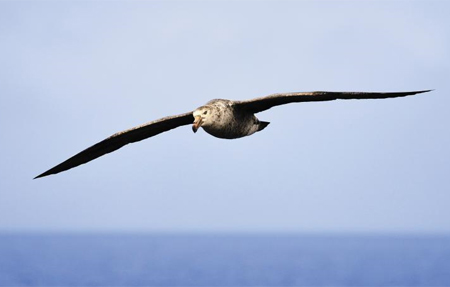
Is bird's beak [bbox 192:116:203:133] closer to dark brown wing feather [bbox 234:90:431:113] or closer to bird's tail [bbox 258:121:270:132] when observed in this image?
dark brown wing feather [bbox 234:90:431:113]

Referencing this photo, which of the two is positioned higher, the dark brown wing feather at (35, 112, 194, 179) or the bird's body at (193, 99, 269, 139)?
the dark brown wing feather at (35, 112, 194, 179)

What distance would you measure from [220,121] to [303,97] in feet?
5.15

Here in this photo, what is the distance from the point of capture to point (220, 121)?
17.1 meters

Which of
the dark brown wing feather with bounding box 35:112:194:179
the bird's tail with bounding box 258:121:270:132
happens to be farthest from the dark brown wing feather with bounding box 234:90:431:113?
the dark brown wing feather with bounding box 35:112:194:179

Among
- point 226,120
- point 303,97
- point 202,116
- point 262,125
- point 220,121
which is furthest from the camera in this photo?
point 262,125

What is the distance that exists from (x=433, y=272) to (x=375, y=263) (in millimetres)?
18783

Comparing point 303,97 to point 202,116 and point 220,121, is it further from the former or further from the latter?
point 202,116

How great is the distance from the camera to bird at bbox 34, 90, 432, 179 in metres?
16.4

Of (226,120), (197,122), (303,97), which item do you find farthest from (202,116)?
(303,97)

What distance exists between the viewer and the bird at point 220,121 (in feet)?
53.8

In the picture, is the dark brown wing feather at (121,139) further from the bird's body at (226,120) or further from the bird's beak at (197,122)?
the bird's beak at (197,122)

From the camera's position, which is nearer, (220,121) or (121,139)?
(220,121)

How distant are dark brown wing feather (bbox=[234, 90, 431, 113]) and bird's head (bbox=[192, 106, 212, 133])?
781 mm

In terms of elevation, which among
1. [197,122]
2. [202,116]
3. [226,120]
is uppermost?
[226,120]
